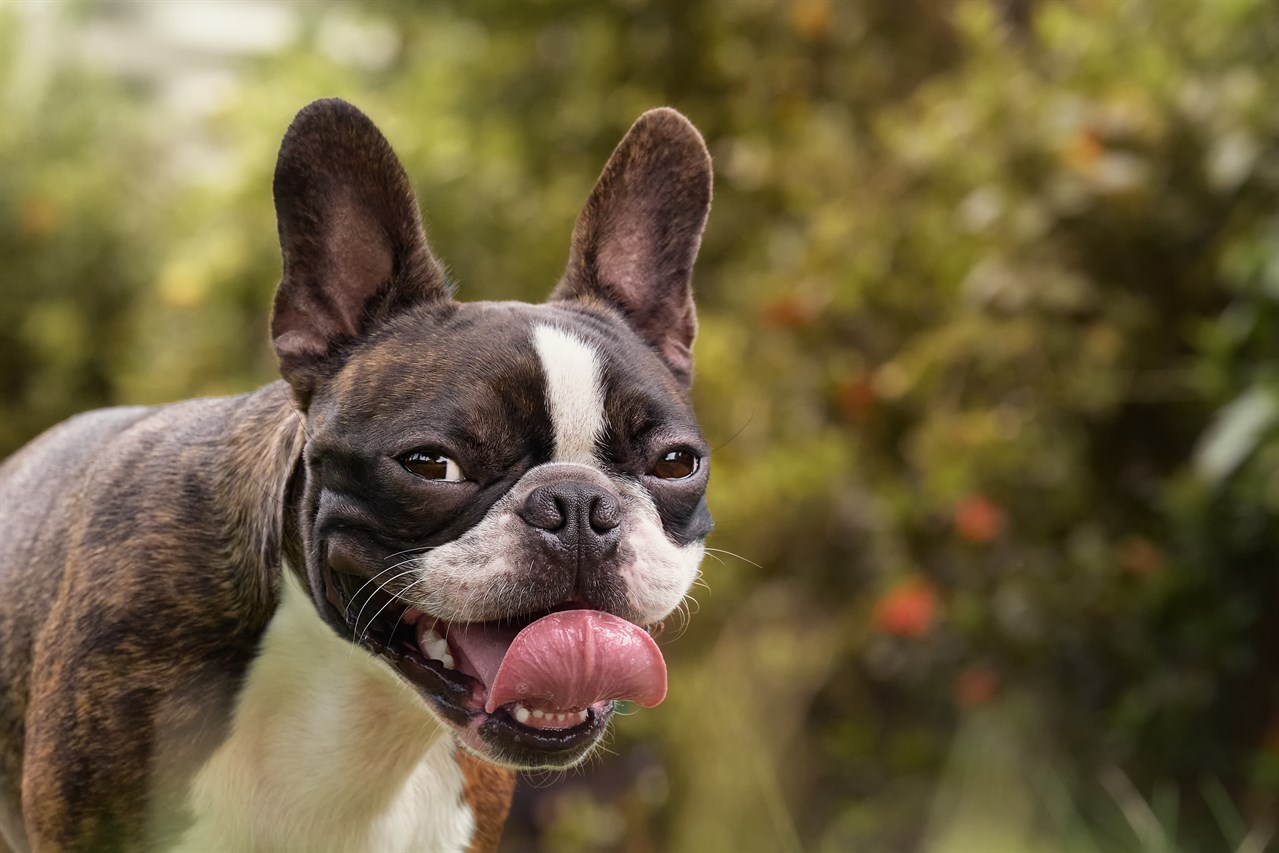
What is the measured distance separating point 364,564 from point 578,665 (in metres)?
0.42

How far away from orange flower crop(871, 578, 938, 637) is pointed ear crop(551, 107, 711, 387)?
239 centimetres

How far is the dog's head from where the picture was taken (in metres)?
2.42

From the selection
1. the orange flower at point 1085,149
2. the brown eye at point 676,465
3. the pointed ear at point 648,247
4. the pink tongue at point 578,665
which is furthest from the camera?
the orange flower at point 1085,149

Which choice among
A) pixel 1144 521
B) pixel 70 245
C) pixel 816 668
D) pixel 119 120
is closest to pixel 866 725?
pixel 816 668

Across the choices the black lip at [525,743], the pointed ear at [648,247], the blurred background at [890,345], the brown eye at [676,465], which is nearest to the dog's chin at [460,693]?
the black lip at [525,743]

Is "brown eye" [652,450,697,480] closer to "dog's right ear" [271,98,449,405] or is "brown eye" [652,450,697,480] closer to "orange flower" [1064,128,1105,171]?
"dog's right ear" [271,98,449,405]

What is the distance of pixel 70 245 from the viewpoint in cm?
748

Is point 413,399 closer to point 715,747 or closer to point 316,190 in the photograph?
point 316,190

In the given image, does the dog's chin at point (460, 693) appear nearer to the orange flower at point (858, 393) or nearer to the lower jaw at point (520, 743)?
the lower jaw at point (520, 743)

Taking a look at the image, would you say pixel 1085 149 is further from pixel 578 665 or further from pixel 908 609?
pixel 578 665

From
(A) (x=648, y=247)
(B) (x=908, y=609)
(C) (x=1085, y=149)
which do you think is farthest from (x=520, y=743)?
(C) (x=1085, y=149)

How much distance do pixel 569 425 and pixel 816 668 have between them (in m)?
3.92

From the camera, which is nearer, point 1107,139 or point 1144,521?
point 1107,139

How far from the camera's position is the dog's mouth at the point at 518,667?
2354mm
